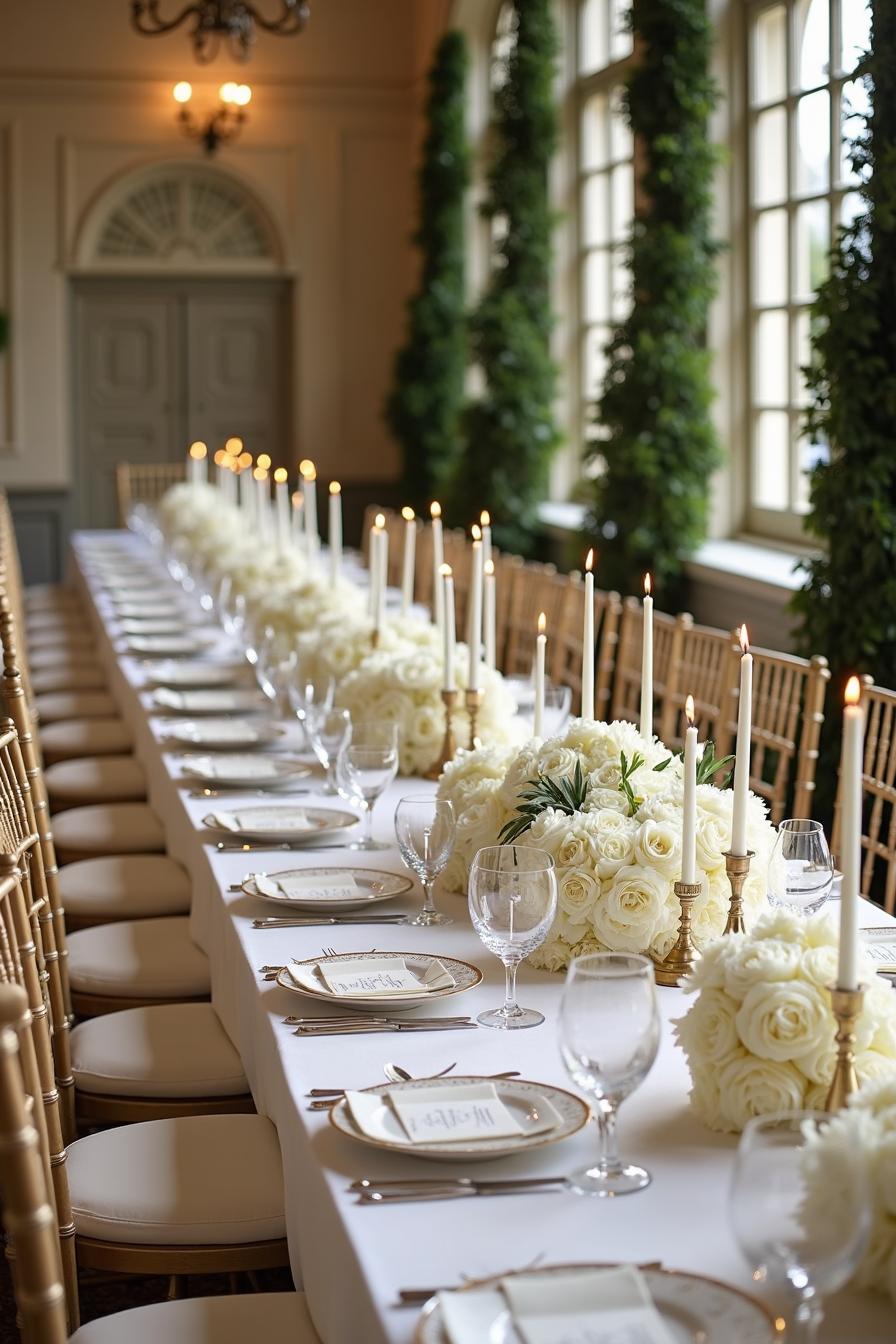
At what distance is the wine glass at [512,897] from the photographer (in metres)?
1.86

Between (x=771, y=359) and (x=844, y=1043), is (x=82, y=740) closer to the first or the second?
(x=771, y=359)

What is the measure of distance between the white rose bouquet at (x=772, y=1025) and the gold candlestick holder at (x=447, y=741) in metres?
1.55

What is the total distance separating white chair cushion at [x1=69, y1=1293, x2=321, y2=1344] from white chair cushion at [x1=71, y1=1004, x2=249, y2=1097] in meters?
0.69

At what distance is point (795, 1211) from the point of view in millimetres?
1207

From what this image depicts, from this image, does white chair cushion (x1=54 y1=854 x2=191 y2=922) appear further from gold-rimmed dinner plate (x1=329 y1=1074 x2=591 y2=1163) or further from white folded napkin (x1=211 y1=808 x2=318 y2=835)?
gold-rimmed dinner plate (x1=329 y1=1074 x2=591 y2=1163)

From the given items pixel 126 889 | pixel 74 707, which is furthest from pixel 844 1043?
pixel 74 707

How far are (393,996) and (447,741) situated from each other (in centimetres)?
126

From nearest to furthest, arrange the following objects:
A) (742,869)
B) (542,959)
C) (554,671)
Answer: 1. (742,869)
2. (542,959)
3. (554,671)

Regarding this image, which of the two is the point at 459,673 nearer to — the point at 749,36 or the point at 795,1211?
the point at 795,1211

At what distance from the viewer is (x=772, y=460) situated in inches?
297

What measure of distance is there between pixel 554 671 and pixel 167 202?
7934 millimetres

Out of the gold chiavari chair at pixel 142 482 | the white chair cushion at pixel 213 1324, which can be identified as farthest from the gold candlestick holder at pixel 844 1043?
the gold chiavari chair at pixel 142 482

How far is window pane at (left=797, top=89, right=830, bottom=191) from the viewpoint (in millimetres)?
6711

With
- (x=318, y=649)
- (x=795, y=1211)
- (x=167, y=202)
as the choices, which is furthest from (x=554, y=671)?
(x=167, y=202)
